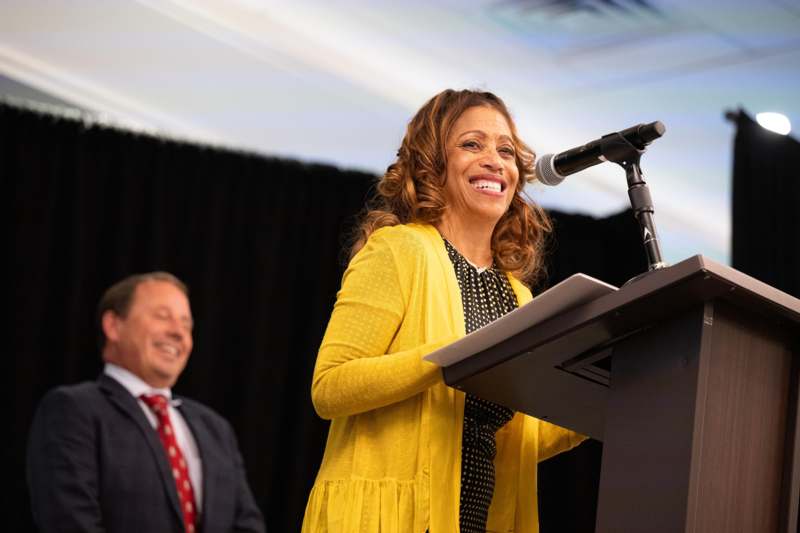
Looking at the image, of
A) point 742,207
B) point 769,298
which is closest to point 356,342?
point 769,298

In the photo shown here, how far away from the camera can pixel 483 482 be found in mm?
2135

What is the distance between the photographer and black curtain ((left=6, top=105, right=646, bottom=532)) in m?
5.18

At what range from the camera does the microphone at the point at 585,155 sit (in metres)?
1.89

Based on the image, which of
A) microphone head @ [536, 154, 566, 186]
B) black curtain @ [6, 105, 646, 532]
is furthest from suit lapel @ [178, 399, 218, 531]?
microphone head @ [536, 154, 566, 186]

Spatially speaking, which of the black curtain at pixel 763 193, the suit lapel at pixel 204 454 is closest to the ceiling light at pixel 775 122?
the black curtain at pixel 763 193

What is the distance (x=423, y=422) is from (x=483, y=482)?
20cm

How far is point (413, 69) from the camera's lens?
5.53 metres

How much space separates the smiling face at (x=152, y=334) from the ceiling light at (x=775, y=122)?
8.73ft

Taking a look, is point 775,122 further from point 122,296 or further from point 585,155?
point 585,155

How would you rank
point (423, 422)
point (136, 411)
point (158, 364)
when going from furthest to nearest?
point (158, 364) < point (136, 411) < point (423, 422)

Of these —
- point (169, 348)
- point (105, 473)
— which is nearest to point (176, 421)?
point (169, 348)

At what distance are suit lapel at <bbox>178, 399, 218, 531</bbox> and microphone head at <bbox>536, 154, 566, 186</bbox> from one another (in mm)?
2330

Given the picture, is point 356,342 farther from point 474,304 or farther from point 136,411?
point 136,411

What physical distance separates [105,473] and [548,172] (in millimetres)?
2338
